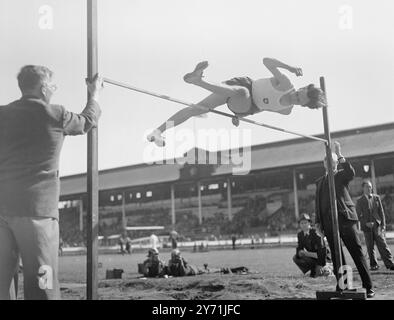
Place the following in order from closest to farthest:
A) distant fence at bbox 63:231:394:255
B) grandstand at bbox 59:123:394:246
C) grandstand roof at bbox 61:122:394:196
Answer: distant fence at bbox 63:231:394:255 → grandstand at bbox 59:123:394:246 → grandstand roof at bbox 61:122:394:196

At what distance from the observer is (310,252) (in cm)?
738

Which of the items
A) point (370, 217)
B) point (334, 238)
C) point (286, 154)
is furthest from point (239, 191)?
point (334, 238)

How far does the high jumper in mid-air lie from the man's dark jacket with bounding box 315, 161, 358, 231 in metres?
0.79

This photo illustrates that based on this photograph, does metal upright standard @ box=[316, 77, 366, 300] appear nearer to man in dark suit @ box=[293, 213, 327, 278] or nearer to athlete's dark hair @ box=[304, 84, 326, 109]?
athlete's dark hair @ box=[304, 84, 326, 109]

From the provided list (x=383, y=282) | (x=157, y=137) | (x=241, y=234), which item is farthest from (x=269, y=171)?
(x=157, y=137)

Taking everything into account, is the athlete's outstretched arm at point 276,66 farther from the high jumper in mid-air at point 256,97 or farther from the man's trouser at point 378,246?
the man's trouser at point 378,246

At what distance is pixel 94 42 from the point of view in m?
3.66

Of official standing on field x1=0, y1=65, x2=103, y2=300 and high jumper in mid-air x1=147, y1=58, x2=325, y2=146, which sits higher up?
high jumper in mid-air x1=147, y1=58, x2=325, y2=146

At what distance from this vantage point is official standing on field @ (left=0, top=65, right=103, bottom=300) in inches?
112

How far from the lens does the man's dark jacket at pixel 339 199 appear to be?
5352 mm

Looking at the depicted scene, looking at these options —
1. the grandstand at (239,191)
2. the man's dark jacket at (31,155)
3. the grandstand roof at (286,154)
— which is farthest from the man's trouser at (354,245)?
the grandstand roof at (286,154)

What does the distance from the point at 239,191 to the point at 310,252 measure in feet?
71.9

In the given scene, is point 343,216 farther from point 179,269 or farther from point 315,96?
point 179,269

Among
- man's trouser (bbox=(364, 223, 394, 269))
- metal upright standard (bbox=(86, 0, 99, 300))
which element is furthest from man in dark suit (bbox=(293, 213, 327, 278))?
metal upright standard (bbox=(86, 0, 99, 300))
